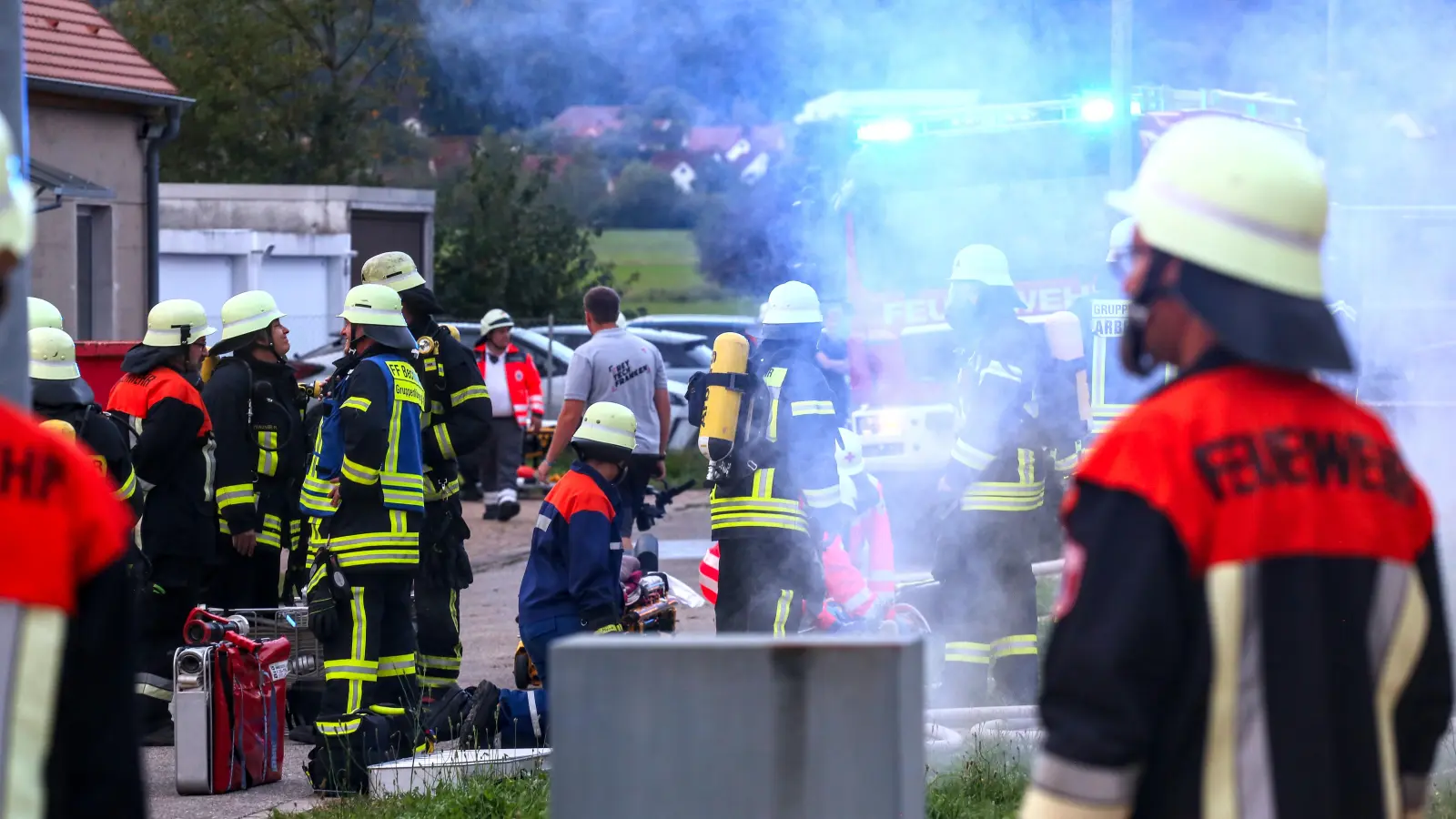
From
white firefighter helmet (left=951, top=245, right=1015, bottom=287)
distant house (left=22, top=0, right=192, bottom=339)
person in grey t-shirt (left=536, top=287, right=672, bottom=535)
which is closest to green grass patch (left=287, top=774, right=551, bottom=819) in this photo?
white firefighter helmet (left=951, top=245, right=1015, bottom=287)

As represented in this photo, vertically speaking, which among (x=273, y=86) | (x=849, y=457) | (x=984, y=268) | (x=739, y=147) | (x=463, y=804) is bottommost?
(x=463, y=804)

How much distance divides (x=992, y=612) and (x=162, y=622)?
11.0 ft

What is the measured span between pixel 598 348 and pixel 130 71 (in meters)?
8.35

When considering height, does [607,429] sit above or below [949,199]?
below

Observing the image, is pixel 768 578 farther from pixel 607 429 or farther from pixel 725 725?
pixel 725 725

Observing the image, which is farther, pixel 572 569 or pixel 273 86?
pixel 273 86

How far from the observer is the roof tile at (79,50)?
14555 millimetres

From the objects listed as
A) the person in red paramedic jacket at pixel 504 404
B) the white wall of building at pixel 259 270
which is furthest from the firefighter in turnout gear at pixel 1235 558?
the white wall of building at pixel 259 270

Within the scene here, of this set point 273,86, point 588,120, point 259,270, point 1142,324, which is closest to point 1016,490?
point 1142,324

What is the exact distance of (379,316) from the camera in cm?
609

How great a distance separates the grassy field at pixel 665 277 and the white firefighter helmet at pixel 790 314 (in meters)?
28.8

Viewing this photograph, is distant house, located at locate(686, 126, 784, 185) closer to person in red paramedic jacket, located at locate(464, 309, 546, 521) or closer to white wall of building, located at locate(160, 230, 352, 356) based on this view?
person in red paramedic jacket, located at locate(464, 309, 546, 521)

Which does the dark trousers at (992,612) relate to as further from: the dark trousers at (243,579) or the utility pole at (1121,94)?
the utility pole at (1121,94)

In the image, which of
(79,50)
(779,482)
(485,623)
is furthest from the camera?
(79,50)
